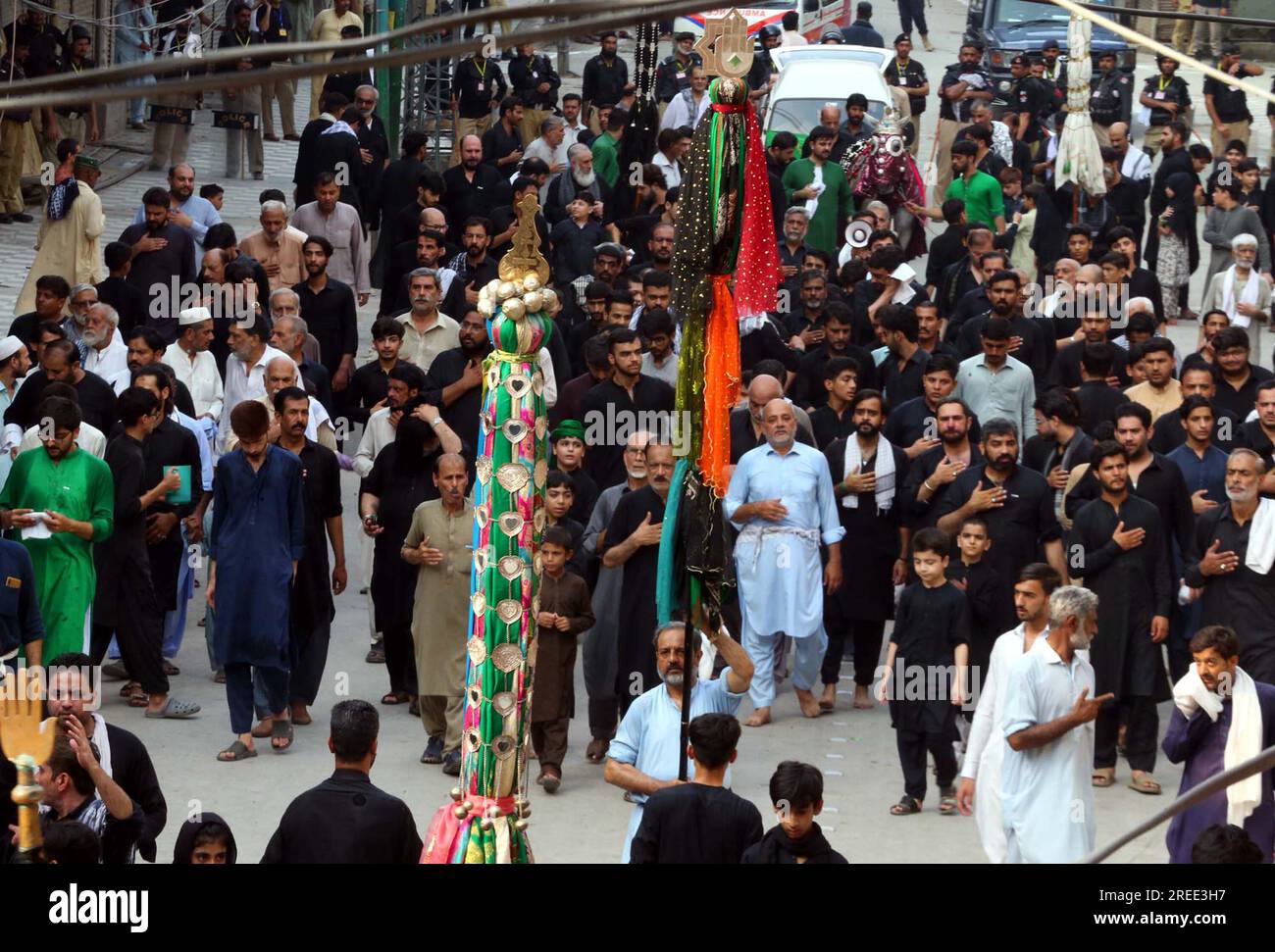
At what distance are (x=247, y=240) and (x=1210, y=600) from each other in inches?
302

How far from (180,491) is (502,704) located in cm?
486

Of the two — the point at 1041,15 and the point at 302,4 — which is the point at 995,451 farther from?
the point at 1041,15

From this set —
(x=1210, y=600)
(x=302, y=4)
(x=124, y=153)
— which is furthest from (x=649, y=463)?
(x=302, y=4)

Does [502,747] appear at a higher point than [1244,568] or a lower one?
lower

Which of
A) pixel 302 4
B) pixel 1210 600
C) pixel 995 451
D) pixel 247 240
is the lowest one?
pixel 1210 600

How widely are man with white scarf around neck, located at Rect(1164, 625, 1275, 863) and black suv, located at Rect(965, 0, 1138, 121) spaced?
19.4 m

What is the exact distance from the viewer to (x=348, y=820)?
7.39m

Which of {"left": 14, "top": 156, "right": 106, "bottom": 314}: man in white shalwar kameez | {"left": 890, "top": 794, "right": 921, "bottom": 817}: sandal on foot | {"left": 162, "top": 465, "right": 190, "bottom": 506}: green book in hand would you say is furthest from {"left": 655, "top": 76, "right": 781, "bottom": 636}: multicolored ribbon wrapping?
{"left": 14, "top": 156, "right": 106, "bottom": 314}: man in white shalwar kameez

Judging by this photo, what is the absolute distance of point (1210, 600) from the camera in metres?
11.2

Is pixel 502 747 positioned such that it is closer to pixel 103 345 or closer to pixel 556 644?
pixel 556 644

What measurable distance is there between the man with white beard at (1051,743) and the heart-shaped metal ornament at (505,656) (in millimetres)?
2655

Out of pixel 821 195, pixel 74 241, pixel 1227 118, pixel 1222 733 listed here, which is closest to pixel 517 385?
pixel 1222 733

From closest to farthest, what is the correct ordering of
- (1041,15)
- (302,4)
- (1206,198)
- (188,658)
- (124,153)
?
(188,658), (1206,198), (124,153), (302,4), (1041,15)

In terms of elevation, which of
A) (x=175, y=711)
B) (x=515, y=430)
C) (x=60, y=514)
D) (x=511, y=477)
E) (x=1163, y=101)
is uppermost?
(x=1163, y=101)
